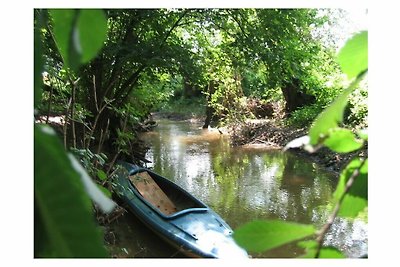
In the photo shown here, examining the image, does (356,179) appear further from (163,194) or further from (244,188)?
(244,188)

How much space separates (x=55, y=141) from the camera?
177 mm

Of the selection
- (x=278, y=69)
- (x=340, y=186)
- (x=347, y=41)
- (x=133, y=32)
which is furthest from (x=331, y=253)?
(x=133, y=32)

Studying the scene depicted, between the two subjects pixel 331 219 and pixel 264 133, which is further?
pixel 264 133

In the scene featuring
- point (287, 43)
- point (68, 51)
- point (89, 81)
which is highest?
point (287, 43)

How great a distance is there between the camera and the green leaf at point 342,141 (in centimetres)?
26

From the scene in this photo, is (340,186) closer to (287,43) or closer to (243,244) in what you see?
(243,244)

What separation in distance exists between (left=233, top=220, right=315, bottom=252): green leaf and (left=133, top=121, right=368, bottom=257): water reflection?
2983 millimetres

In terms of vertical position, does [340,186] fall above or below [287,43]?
below

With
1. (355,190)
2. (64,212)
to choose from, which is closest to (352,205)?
(355,190)

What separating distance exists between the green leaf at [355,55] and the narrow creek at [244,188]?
237 cm

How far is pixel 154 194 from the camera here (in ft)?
15.9

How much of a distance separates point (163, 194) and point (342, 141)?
15.5 feet

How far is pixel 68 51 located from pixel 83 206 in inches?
2.6

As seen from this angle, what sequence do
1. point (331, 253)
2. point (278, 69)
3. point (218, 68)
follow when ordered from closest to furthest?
1. point (331, 253)
2. point (278, 69)
3. point (218, 68)
